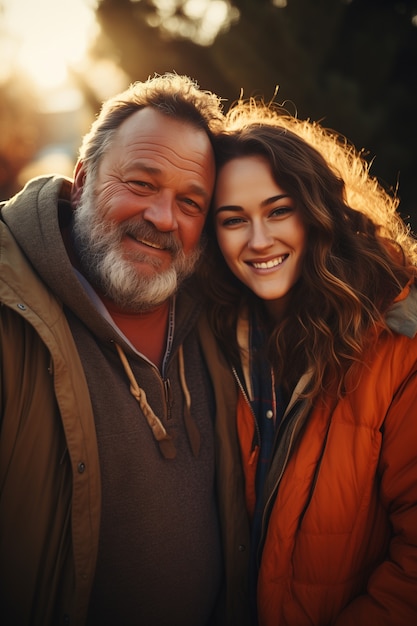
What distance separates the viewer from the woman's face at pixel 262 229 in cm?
240

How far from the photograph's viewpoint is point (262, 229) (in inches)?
94.6

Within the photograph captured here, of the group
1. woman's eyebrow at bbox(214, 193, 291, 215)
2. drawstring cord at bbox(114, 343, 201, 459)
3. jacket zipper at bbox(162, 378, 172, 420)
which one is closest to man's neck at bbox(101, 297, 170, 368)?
jacket zipper at bbox(162, 378, 172, 420)

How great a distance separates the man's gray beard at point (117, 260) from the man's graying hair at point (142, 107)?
0.76ft

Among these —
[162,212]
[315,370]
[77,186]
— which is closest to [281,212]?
[162,212]

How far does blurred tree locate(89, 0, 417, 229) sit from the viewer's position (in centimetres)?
614

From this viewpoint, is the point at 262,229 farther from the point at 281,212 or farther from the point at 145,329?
the point at 145,329

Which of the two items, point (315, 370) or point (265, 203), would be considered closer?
point (315, 370)

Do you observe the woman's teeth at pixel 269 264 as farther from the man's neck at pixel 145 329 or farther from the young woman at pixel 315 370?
the man's neck at pixel 145 329

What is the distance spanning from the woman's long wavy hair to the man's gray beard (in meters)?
0.46

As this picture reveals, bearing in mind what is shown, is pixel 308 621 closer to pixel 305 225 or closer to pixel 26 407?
pixel 26 407

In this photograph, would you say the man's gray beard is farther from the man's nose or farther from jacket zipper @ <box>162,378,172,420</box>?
jacket zipper @ <box>162,378,172,420</box>

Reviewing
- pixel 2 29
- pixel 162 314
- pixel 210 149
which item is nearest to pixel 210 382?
pixel 162 314

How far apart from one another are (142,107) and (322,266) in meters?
1.33

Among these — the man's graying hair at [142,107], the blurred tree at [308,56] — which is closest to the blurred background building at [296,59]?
the blurred tree at [308,56]
